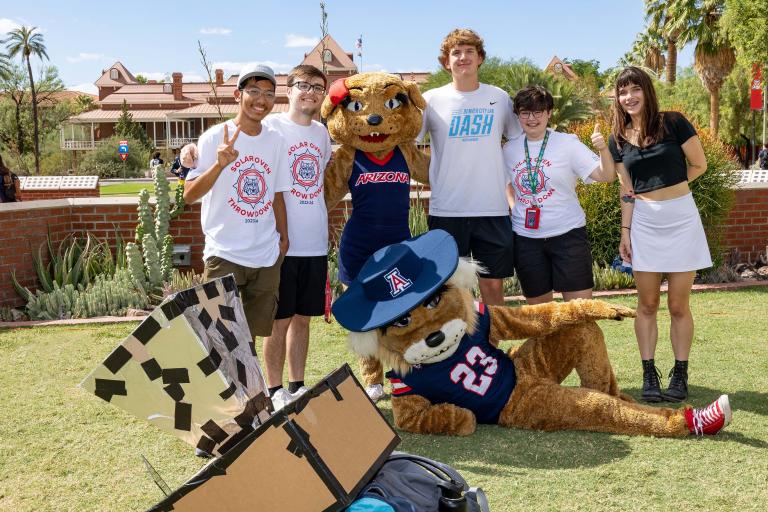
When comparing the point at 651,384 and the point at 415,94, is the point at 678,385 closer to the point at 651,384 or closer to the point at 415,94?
the point at 651,384

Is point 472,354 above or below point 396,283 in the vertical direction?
below

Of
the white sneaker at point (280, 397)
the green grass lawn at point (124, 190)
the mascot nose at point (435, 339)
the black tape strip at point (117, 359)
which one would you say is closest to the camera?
the black tape strip at point (117, 359)

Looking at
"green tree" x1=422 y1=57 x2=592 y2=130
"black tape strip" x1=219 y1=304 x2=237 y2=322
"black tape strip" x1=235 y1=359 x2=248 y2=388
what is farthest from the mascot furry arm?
"green tree" x1=422 y1=57 x2=592 y2=130

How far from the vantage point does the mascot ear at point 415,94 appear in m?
4.79

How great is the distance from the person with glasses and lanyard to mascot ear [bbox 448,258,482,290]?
81cm

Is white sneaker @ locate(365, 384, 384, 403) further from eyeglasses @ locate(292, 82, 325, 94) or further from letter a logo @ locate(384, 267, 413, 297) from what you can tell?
eyeglasses @ locate(292, 82, 325, 94)

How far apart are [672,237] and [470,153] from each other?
1305 mm

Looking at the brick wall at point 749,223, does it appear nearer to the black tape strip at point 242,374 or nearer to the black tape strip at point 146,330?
the black tape strip at point 242,374

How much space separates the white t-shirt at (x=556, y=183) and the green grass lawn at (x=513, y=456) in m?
1.17

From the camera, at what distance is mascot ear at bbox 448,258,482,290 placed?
4.02 meters

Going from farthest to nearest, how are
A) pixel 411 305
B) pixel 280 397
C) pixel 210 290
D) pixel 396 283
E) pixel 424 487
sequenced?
pixel 280 397
pixel 396 283
pixel 411 305
pixel 424 487
pixel 210 290

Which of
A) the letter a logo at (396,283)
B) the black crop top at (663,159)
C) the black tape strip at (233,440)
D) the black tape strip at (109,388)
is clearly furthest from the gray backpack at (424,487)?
the black crop top at (663,159)

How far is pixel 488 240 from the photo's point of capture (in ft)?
Result: 16.0

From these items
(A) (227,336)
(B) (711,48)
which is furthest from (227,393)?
(B) (711,48)
